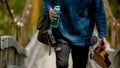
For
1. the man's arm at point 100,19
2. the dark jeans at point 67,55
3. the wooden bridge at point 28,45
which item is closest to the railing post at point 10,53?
the wooden bridge at point 28,45

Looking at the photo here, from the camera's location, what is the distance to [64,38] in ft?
15.0

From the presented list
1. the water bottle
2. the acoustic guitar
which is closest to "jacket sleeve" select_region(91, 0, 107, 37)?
the acoustic guitar

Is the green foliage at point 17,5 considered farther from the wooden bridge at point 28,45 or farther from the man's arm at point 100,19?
the man's arm at point 100,19

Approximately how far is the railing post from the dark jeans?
1.28m

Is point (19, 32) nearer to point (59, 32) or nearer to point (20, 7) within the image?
point (59, 32)

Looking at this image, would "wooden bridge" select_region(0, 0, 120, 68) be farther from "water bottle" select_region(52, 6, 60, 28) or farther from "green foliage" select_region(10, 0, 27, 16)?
"green foliage" select_region(10, 0, 27, 16)

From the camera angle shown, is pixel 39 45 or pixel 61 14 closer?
pixel 61 14

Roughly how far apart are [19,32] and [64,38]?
133 inches

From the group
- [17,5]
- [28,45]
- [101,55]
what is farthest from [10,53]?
[17,5]

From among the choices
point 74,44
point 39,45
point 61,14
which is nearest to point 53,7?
point 61,14

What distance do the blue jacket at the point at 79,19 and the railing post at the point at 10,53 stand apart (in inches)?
53.4

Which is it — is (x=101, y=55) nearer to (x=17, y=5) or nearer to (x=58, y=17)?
(x=58, y=17)

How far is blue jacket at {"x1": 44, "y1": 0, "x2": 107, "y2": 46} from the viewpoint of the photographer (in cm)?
454

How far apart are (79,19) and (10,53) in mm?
1753
